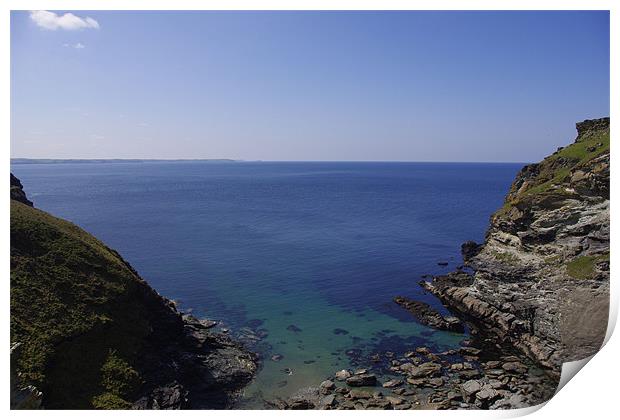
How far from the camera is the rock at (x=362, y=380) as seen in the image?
2966 centimetres

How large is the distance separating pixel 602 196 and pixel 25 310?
2013 inches

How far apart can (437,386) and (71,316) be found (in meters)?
26.3

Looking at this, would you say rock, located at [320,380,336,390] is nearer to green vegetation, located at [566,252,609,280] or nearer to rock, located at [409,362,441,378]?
rock, located at [409,362,441,378]

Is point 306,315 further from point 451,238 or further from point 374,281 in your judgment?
point 451,238

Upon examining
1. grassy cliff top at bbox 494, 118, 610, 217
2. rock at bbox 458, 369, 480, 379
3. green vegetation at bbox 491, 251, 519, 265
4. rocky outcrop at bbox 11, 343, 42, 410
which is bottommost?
rock at bbox 458, 369, 480, 379

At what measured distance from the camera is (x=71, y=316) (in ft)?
88.0

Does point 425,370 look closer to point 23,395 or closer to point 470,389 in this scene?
→ point 470,389

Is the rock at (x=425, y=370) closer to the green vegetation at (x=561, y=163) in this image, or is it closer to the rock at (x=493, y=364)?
the rock at (x=493, y=364)

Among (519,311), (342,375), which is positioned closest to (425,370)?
(342,375)

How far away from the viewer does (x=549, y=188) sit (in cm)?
4641

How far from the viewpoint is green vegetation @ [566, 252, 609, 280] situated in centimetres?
3478

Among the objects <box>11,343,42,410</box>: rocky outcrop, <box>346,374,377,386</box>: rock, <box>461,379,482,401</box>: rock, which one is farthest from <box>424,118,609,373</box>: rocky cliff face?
<box>11,343,42,410</box>: rocky outcrop

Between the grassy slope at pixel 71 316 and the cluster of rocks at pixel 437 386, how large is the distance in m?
10.9

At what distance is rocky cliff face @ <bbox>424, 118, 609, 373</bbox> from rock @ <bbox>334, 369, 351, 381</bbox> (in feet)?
49.9
